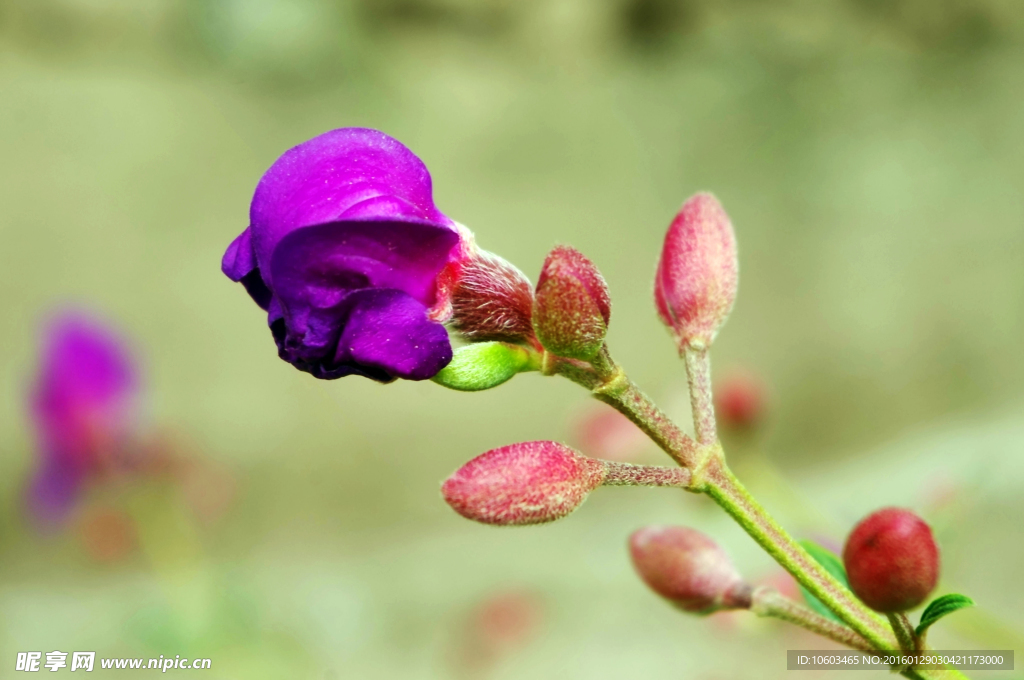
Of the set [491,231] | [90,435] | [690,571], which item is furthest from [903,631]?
[491,231]

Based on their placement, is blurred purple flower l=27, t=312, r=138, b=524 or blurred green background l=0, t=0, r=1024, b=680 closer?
blurred purple flower l=27, t=312, r=138, b=524

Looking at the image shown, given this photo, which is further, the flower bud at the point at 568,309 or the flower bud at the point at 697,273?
the flower bud at the point at 697,273

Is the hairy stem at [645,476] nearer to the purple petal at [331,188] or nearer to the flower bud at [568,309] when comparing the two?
the flower bud at [568,309]

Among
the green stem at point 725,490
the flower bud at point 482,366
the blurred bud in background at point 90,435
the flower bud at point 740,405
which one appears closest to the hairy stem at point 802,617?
the green stem at point 725,490

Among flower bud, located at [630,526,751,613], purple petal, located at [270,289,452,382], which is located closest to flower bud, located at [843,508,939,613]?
flower bud, located at [630,526,751,613]

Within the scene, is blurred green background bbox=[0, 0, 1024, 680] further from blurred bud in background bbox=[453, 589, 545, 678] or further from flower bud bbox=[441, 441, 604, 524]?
flower bud bbox=[441, 441, 604, 524]

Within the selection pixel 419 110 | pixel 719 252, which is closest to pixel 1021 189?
pixel 419 110
